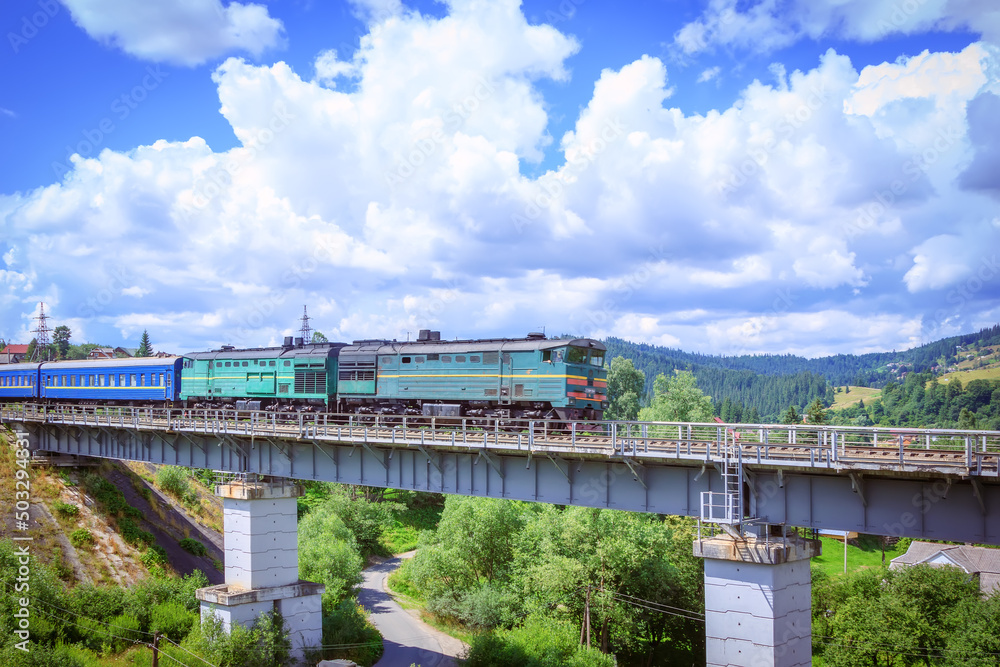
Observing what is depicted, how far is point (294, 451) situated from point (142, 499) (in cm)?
2593

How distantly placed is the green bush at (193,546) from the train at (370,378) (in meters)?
9.42

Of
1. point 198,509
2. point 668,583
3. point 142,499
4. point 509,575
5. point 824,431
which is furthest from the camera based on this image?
point 198,509

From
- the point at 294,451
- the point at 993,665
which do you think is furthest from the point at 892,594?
the point at 294,451

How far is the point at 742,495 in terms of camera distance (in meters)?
20.8

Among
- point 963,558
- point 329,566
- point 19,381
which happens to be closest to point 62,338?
point 19,381

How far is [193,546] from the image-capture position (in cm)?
4825

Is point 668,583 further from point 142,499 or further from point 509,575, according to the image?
point 142,499

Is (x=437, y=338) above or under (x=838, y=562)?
above

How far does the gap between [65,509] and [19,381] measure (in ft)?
64.3

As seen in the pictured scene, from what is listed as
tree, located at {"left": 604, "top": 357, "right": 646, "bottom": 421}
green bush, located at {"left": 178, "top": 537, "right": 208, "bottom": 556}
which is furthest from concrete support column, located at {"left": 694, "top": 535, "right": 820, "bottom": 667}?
tree, located at {"left": 604, "top": 357, "right": 646, "bottom": 421}

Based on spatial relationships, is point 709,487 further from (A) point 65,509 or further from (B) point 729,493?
(A) point 65,509

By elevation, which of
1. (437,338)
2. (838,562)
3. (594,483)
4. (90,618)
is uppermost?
(437,338)

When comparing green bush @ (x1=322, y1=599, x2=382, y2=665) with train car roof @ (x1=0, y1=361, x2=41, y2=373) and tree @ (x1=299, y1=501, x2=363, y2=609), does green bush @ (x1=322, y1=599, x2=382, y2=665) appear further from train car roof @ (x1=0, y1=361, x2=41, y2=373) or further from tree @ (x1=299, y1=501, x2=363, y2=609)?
train car roof @ (x1=0, y1=361, x2=41, y2=373)

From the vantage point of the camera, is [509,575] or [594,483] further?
[509,575]
